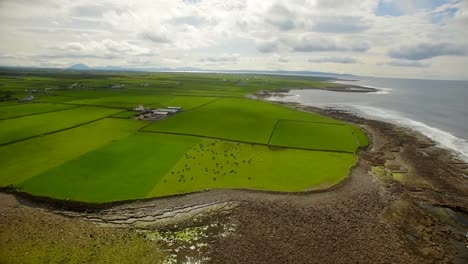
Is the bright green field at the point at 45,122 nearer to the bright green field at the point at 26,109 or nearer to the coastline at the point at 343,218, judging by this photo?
the bright green field at the point at 26,109

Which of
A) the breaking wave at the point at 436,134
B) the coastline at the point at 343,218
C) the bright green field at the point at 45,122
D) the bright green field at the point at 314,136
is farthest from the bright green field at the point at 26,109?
the breaking wave at the point at 436,134

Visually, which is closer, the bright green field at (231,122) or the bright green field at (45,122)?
the bright green field at (45,122)

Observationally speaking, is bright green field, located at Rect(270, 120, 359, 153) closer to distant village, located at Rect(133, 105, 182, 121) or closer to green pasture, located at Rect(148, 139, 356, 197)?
green pasture, located at Rect(148, 139, 356, 197)

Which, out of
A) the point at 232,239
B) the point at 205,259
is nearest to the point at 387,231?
the point at 232,239

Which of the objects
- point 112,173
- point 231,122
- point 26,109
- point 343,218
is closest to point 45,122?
point 26,109

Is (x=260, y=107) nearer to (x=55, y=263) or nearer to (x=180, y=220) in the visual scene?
(x=180, y=220)

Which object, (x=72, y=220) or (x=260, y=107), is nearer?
(x=72, y=220)

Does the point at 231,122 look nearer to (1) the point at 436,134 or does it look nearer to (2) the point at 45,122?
(2) the point at 45,122
